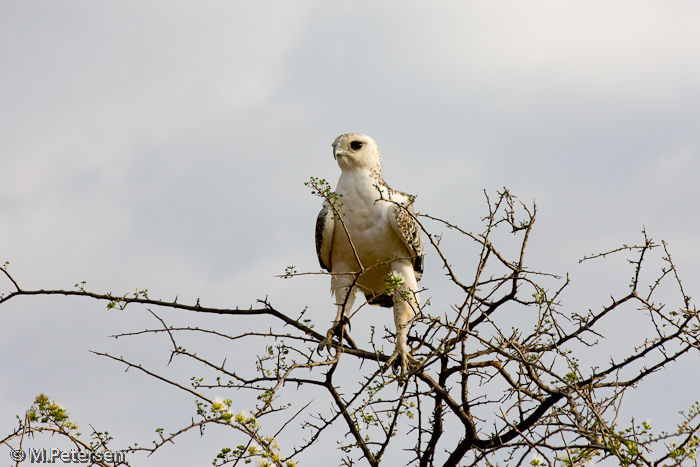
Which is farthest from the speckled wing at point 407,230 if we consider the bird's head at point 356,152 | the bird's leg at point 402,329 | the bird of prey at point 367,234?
the bird's head at point 356,152

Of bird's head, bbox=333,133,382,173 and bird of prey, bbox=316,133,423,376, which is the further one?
bird's head, bbox=333,133,382,173

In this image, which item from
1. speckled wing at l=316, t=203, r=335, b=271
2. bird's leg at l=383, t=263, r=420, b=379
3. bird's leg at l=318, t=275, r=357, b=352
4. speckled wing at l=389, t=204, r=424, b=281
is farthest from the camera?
speckled wing at l=316, t=203, r=335, b=271

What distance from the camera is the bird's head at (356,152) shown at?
250 inches

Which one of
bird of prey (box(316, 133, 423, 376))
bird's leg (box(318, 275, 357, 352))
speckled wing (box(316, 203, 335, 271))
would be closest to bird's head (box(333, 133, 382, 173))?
bird of prey (box(316, 133, 423, 376))

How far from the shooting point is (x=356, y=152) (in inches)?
251

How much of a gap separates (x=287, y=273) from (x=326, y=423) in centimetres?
121

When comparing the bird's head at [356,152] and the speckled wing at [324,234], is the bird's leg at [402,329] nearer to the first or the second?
the speckled wing at [324,234]

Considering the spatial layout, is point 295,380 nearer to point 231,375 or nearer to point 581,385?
point 231,375

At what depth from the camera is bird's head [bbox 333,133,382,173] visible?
20.8 ft

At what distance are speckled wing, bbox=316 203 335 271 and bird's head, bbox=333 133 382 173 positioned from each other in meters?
0.39

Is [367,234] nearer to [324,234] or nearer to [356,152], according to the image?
[324,234]

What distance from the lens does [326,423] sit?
17.0 ft

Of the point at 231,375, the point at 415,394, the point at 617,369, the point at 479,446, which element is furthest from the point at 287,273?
the point at 617,369

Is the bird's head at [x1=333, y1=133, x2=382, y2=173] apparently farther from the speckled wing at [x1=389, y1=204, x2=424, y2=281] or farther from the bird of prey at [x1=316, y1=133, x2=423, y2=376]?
the speckled wing at [x1=389, y1=204, x2=424, y2=281]
